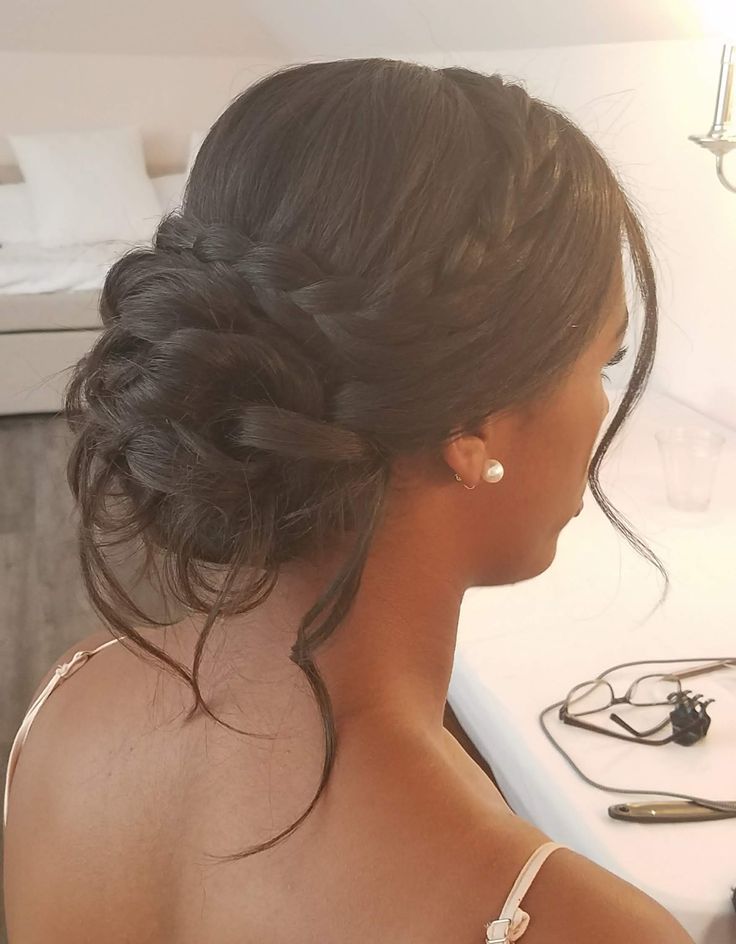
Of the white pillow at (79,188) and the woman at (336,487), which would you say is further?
the white pillow at (79,188)

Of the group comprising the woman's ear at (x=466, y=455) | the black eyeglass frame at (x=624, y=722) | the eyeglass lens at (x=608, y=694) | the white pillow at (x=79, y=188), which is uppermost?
the woman's ear at (x=466, y=455)

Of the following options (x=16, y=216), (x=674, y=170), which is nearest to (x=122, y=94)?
(x=16, y=216)

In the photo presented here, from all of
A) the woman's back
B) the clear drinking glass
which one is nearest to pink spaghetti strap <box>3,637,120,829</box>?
the woman's back

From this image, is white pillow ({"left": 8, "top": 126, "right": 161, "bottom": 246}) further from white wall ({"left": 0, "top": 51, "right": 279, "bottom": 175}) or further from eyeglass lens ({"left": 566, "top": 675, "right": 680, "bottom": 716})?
eyeglass lens ({"left": 566, "top": 675, "right": 680, "bottom": 716})

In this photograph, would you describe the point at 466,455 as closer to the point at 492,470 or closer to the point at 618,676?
the point at 492,470

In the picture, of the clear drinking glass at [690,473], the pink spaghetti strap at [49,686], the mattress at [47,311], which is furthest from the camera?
the mattress at [47,311]

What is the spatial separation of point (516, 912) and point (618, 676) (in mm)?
554

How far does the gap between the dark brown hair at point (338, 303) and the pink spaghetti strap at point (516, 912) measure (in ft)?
0.40

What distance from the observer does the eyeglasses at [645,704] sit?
3.02 feet

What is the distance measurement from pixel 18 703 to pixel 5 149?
323 cm

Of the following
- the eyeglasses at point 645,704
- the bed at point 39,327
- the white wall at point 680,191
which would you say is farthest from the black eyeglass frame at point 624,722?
the bed at point 39,327

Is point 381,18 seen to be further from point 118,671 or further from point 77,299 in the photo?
point 118,671

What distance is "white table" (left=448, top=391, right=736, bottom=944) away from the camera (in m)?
0.78

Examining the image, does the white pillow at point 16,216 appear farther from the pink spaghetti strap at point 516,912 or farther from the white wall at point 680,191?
the pink spaghetti strap at point 516,912
